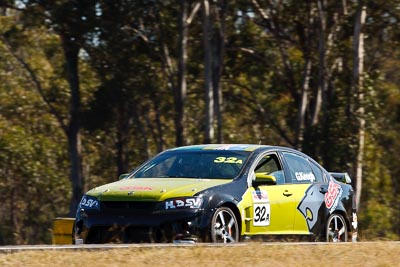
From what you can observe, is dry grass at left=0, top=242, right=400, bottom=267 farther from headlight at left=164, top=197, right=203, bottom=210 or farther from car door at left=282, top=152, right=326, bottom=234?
car door at left=282, top=152, right=326, bottom=234

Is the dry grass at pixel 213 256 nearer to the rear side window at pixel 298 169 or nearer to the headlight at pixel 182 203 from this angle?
the headlight at pixel 182 203

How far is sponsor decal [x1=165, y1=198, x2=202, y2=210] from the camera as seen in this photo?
36.0ft

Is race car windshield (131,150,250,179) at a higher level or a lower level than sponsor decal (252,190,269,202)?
higher

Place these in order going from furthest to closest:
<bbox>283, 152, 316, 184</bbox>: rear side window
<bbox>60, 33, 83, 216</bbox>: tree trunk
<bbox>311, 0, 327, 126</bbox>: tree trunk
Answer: <bbox>60, 33, 83, 216</bbox>: tree trunk, <bbox>311, 0, 327, 126</bbox>: tree trunk, <bbox>283, 152, 316, 184</bbox>: rear side window

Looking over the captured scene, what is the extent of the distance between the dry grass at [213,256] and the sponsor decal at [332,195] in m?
2.26

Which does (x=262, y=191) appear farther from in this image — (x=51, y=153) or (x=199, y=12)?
(x=51, y=153)

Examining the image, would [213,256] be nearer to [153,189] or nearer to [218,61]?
[153,189]

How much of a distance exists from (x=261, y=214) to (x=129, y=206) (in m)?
1.53

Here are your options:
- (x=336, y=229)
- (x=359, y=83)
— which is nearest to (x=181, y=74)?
(x=359, y=83)

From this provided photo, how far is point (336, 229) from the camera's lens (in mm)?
13109

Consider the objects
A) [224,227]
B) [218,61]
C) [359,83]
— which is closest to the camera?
[224,227]

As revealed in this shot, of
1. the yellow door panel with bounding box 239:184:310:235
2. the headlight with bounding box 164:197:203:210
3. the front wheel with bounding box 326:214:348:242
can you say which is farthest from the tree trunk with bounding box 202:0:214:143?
the headlight with bounding box 164:197:203:210

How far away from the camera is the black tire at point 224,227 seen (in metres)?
11.1

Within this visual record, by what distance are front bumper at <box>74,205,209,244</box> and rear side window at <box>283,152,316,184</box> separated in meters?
2.00
